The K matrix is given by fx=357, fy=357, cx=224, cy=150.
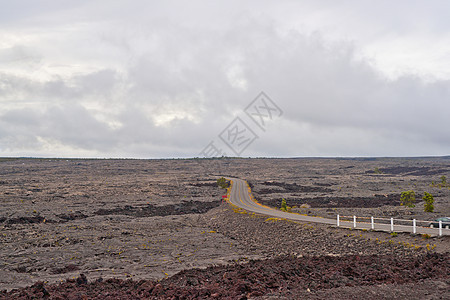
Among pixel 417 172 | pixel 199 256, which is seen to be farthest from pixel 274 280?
pixel 417 172

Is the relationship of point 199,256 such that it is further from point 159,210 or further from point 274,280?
point 159,210

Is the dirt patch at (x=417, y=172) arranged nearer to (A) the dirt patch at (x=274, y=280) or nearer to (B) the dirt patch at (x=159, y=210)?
(B) the dirt patch at (x=159, y=210)

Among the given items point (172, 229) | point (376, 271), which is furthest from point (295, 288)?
point (172, 229)

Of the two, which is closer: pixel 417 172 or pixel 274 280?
pixel 274 280

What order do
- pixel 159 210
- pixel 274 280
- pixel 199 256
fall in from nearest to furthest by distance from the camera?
pixel 274 280, pixel 199 256, pixel 159 210

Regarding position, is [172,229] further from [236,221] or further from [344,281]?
[344,281]

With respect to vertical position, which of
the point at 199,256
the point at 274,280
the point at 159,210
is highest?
the point at 159,210

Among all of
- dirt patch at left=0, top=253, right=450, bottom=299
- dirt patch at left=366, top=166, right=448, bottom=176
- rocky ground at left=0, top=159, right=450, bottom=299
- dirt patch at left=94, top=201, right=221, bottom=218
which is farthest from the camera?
dirt patch at left=366, top=166, right=448, bottom=176

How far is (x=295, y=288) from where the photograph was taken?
599 inches

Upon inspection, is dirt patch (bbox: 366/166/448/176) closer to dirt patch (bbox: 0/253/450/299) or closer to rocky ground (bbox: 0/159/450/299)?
rocky ground (bbox: 0/159/450/299)

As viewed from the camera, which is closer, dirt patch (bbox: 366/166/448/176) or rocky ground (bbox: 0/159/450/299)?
rocky ground (bbox: 0/159/450/299)

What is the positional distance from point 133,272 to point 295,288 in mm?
14484

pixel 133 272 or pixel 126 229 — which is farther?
pixel 126 229


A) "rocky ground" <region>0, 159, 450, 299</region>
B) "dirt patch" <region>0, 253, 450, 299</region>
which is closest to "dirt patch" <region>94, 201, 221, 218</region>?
"rocky ground" <region>0, 159, 450, 299</region>
